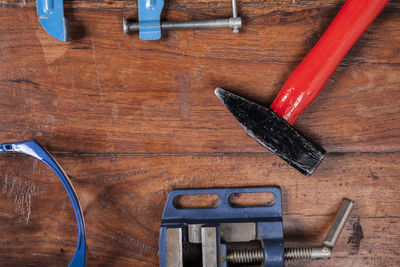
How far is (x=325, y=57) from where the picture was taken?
670 millimetres

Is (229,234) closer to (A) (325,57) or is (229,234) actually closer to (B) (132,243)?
(B) (132,243)

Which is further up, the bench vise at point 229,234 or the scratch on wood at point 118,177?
the scratch on wood at point 118,177

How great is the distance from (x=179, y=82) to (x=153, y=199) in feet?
0.91

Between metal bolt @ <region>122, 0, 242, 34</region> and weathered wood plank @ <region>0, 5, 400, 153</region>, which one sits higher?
metal bolt @ <region>122, 0, 242, 34</region>

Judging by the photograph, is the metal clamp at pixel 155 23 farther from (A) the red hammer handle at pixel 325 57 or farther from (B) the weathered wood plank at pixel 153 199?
(B) the weathered wood plank at pixel 153 199

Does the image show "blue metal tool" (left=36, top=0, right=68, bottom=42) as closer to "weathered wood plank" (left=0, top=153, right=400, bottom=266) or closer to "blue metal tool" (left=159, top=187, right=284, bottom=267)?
"weathered wood plank" (left=0, top=153, right=400, bottom=266)

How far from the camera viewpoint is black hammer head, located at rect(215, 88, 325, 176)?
69 centimetres

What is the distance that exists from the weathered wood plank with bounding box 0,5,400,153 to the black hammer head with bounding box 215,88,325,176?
55mm

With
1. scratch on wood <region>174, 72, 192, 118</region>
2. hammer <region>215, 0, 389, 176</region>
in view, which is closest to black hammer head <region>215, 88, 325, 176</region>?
hammer <region>215, 0, 389, 176</region>

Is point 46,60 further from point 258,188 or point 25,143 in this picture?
point 258,188

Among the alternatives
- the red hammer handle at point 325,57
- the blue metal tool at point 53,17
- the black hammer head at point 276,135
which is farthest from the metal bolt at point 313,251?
the blue metal tool at point 53,17

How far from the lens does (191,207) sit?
770 mm

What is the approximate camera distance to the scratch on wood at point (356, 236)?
77 cm

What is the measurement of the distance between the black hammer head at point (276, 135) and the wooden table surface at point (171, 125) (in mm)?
55
